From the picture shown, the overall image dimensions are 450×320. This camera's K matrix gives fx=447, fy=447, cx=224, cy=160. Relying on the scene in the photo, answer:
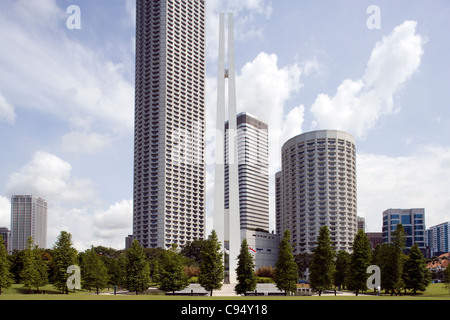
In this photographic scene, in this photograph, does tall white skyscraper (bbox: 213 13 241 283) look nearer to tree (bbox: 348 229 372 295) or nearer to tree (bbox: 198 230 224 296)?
tree (bbox: 198 230 224 296)

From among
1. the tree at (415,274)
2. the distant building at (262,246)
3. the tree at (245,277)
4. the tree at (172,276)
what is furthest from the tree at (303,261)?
the tree at (245,277)

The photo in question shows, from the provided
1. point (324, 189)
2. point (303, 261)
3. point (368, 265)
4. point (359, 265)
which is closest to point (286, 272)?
point (359, 265)

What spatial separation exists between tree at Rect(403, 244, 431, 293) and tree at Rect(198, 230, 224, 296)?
95.8 feet

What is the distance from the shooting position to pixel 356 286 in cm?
6038

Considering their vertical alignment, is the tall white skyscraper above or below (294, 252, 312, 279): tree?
above

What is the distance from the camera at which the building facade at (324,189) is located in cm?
17800

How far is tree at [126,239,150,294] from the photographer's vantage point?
63.7 metres

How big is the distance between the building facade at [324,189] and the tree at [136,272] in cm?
12020

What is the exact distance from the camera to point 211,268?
58.0 m

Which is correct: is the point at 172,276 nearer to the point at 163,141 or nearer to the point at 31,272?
the point at 31,272

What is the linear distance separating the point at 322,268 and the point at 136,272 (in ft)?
86.2

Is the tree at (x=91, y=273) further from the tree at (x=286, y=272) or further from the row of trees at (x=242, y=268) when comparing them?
the tree at (x=286, y=272)

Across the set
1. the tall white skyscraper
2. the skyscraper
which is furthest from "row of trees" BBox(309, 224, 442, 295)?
the skyscraper
